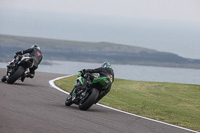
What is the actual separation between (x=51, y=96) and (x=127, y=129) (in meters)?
5.62

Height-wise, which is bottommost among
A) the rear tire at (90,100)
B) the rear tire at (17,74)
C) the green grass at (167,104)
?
the green grass at (167,104)

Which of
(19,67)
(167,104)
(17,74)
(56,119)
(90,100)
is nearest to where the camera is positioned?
(56,119)

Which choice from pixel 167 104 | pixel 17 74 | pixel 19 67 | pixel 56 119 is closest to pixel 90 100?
pixel 56 119

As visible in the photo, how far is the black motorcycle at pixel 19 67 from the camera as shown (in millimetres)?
17205

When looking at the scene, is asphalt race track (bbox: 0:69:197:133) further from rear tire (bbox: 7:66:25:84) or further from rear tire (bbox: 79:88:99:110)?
rear tire (bbox: 7:66:25:84)

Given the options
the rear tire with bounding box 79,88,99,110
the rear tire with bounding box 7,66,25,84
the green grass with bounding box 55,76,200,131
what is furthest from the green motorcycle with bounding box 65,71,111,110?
the rear tire with bounding box 7,66,25,84

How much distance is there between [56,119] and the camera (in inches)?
411

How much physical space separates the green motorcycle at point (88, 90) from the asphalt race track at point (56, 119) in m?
0.27

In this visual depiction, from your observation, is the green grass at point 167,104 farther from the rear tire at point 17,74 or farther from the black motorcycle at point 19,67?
the rear tire at point 17,74

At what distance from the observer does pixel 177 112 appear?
1611 cm

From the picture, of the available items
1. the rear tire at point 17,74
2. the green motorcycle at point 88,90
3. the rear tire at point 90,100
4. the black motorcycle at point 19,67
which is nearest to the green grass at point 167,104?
the green motorcycle at point 88,90

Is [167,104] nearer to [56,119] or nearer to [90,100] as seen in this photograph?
[90,100]

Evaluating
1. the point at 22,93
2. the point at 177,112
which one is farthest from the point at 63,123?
the point at 177,112

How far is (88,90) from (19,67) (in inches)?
195
